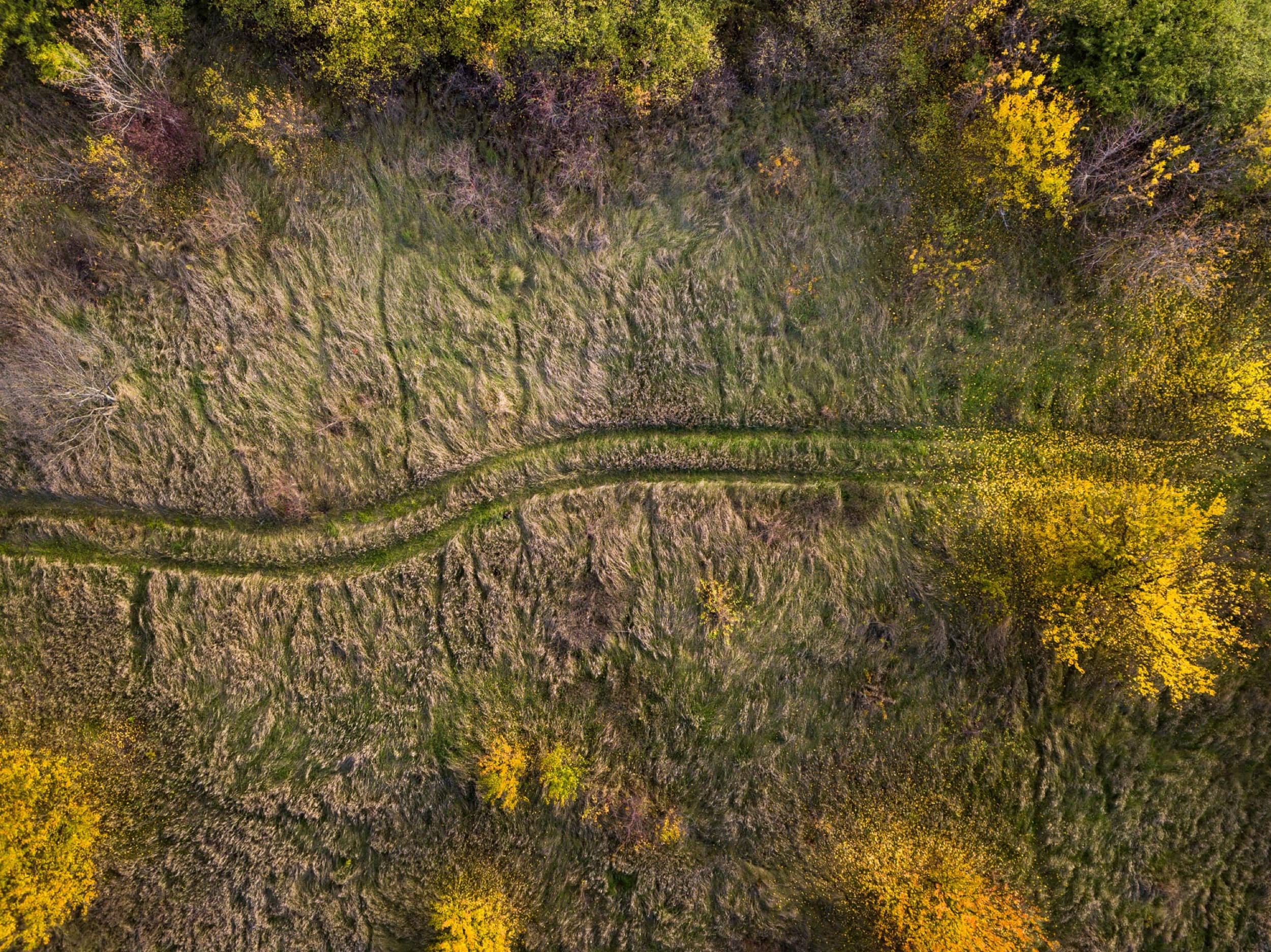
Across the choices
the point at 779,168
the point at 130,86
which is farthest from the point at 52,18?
the point at 779,168

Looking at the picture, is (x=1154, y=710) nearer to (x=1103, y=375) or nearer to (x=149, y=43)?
(x=1103, y=375)

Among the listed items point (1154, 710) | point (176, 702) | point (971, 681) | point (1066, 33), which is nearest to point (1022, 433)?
point (971, 681)

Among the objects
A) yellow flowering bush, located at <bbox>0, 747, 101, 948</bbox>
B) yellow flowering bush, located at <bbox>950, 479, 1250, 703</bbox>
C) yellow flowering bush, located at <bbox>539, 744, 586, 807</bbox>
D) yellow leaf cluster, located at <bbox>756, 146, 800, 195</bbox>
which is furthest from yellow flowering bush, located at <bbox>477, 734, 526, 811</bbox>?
yellow leaf cluster, located at <bbox>756, 146, 800, 195</bbox>

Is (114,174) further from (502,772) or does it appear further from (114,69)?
(502,772)

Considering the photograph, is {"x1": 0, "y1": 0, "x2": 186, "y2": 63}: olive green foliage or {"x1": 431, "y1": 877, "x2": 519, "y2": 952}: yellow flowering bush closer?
{"x1": 0, "y1": 0, "x2": 186, "y2": 63}: olive green foliage

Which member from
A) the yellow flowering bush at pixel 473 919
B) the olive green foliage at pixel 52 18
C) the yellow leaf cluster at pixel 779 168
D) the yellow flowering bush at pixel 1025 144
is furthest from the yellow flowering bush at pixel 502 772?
the olive green foliage at pixel 52 18

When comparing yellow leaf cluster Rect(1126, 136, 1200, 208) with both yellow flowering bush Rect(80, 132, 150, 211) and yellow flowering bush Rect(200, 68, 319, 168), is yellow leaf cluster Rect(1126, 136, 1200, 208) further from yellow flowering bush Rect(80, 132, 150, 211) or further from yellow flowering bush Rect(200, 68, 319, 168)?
yellow flowering bush Rect(80, 132, 150, 211)
